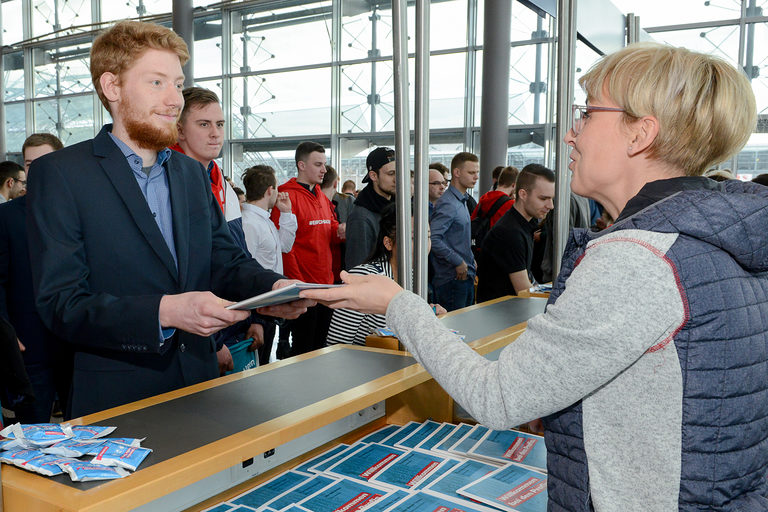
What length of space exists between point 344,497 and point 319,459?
0.24m

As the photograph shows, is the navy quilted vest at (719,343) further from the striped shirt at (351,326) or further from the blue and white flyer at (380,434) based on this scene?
the striped shirt at (351,326)

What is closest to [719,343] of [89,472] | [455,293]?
[89,472]

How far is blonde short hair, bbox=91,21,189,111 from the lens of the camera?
5.69 feet

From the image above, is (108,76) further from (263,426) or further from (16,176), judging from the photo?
(16,176)

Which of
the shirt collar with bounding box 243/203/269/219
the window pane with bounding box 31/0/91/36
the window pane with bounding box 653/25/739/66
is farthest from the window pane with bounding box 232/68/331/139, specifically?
the shirt collar with bounding box 243/203/269/219

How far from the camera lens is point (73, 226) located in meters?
1.60

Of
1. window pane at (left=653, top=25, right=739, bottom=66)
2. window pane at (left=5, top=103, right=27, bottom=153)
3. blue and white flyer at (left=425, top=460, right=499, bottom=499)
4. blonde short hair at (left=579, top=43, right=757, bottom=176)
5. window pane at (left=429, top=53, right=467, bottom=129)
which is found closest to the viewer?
blonde short hair at (left=579, top=43, right=757, bottom=176)

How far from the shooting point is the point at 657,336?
90 cm

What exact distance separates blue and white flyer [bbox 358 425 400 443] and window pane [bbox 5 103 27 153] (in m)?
16.0

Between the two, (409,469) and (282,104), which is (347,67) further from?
(409,469)

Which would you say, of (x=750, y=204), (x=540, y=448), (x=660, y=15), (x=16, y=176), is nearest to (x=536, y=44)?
(x=660, y=15)

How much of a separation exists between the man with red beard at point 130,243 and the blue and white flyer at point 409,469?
1.60ft

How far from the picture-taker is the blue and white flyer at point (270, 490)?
5.05 feet

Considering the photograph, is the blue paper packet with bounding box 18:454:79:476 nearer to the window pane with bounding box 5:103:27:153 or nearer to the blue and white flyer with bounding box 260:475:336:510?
the blue and white flyer with bounding box 260:475:336:510
